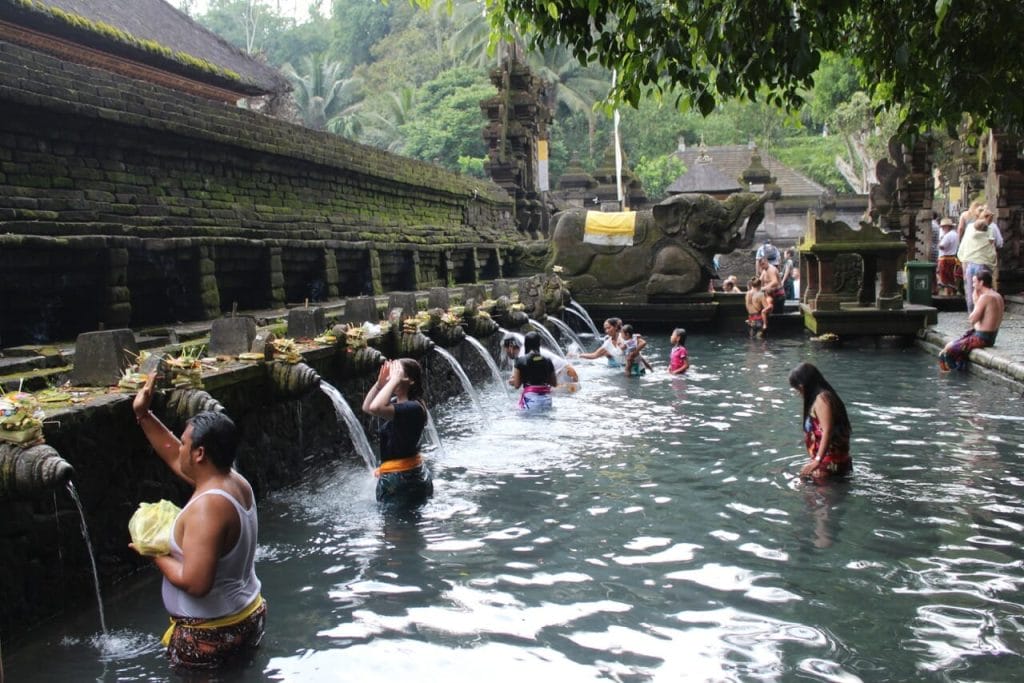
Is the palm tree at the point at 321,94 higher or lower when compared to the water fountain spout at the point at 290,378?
higher

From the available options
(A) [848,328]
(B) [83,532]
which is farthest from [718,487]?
(A) [848,328]

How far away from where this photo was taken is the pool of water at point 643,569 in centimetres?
459

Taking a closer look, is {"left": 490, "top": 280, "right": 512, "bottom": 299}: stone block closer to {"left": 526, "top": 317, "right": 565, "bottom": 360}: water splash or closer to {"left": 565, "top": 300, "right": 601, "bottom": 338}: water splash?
{"left": 526, "top": 317, "right": 565, "bottom": 360}: water splash

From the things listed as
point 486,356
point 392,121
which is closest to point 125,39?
point 486,356

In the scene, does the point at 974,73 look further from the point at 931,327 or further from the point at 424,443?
the point at 931,327

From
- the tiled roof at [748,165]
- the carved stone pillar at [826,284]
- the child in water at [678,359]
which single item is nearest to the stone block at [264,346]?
the child in water at [678,359]

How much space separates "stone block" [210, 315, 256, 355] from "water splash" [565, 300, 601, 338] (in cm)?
1253

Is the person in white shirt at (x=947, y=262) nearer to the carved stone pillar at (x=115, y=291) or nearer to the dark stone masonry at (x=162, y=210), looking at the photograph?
the dark stone masonry at (x=162, y=210)

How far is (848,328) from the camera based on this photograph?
16797 mm

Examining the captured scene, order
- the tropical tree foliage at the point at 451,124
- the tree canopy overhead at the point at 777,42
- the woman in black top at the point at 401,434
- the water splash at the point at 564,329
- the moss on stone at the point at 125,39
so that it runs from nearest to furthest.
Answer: the tree canopy overhead at the point at 777,42
the woman in black top at the point at 401,434
the moss on stone at the point at 125,39
the water splash at the point at 564,329
the tropical tree foliage at the point at 451,124

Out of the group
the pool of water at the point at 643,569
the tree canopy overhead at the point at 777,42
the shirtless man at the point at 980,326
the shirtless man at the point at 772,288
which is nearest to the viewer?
the pool of water at the point at 643,569

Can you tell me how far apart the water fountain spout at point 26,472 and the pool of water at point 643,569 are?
35.0 inches

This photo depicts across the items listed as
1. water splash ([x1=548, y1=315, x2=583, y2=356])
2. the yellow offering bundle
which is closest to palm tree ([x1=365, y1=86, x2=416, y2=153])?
water splash ([x1=548, y1=315, x2=583, y2=356])

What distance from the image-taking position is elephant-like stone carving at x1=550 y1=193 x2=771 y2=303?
19.8 metres
